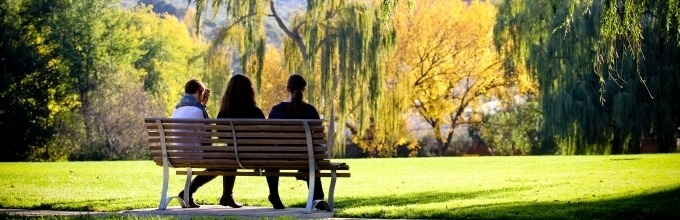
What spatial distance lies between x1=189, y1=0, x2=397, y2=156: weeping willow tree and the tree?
49.8 feet

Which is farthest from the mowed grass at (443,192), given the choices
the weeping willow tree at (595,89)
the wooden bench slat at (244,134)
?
the weeping willow tree at (595,89)

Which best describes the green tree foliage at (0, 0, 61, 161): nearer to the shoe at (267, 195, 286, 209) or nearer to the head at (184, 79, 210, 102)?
the head at (184, 79, 210, 102)

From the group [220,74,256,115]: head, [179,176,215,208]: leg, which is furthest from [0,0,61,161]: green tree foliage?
[220,74,256,115]: head

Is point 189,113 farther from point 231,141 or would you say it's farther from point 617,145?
point 617,145

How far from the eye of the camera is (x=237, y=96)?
32.6ft

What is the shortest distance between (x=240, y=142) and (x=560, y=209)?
2.96 metres

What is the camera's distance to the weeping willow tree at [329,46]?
96.6 feet

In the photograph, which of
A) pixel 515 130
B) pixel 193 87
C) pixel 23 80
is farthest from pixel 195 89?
pixel 515 130

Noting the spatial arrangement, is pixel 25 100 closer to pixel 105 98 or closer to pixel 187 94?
pixel 105 98

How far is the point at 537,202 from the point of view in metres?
11.2

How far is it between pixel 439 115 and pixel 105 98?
14.2 metres

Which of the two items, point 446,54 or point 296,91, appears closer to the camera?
point 296,91

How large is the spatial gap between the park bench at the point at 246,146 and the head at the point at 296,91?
0.70 metres

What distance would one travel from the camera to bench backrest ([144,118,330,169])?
898cm
